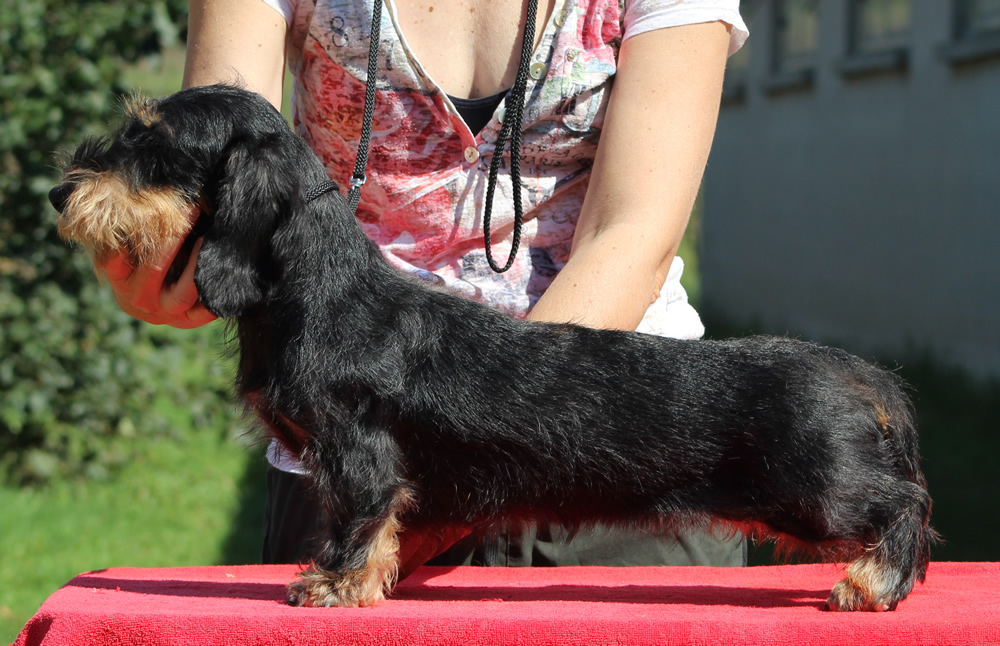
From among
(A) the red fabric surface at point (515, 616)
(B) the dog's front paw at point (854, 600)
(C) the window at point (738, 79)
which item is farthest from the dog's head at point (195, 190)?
(C) the window at point (738, 79)

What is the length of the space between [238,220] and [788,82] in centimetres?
1373

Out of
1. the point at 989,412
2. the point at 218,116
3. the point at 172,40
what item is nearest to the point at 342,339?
the point at 218,116

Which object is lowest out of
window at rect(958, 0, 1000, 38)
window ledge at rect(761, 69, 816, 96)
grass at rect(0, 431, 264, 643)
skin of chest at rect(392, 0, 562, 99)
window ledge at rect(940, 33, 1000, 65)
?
grass at rect(0, 431, 264, 643)

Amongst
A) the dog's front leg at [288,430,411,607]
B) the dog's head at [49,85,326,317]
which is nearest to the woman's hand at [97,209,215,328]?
the dog's head at [49,85,326,317]

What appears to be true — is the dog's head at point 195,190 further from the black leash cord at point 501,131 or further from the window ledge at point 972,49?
the window ledge at point 972,49

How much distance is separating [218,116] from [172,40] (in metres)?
5.19

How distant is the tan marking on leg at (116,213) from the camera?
6.86 ft

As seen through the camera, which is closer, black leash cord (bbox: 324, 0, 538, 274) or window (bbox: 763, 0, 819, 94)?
black leash cord (bbox: 324, 0, 538, 274)

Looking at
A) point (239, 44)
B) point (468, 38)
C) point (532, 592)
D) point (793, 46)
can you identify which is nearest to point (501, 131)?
point (468, 38)

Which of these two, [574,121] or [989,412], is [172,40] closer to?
[574,121]

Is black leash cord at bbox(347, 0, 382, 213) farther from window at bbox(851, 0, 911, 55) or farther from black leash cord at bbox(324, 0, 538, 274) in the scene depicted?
window at bbox(851, 0, 911, 55)

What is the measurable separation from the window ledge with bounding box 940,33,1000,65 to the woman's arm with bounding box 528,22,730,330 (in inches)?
324

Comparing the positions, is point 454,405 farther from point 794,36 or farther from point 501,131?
point 794,36

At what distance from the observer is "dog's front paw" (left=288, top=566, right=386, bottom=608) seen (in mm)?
2172
